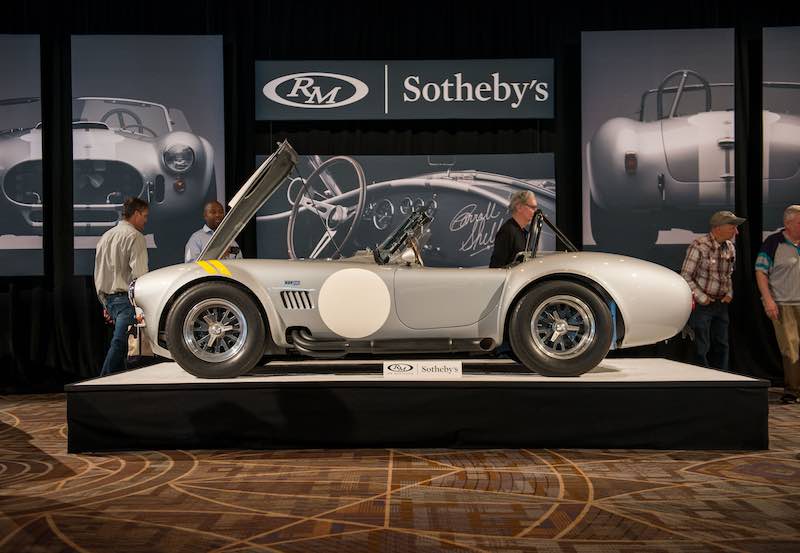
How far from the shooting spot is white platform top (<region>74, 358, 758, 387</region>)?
412 cm

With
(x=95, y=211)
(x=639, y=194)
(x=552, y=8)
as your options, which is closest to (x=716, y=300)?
(x=639, y=194)

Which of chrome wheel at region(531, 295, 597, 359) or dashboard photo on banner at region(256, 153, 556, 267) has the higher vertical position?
dashboard photo on banner at region(256, 153, 556, 267)

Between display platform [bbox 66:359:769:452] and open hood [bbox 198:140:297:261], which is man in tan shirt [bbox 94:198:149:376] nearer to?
open hood [bbox 198:140:297:261]

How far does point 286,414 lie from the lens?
4.13 meters

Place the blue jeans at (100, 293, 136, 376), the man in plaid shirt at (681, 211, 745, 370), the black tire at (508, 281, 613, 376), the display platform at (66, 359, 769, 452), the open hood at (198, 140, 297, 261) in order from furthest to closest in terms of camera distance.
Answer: the man in plaid shirt at (681, 211, 745, 370) < the blue jeans at (100, 293, 136, 376) < the open hood at (198, 140, 297, 261) < the black tire at (508, 281, 613, 376) < the display platform at (66, 359, 769, 452)

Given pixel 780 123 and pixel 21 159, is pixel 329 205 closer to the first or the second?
pixel 21 159

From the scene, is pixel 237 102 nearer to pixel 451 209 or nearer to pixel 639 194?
pixel 451 209

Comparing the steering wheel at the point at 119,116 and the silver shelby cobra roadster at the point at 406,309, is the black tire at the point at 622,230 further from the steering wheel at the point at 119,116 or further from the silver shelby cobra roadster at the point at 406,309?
the steering wheel at the point at 119,116

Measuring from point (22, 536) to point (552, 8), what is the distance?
701cm

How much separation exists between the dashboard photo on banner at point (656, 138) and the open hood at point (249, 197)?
406 cm

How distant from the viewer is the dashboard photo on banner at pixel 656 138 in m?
7.54

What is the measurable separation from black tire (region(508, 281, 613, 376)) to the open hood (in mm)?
1613

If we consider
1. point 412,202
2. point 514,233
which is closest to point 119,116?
point 412,202
